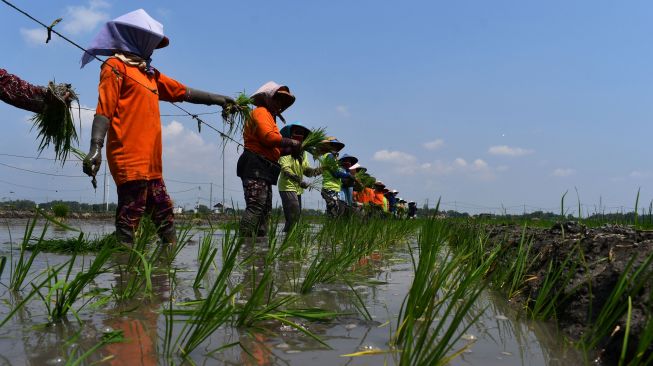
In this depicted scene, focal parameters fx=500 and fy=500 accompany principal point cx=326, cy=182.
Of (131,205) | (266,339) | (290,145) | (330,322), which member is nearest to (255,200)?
(290,145)

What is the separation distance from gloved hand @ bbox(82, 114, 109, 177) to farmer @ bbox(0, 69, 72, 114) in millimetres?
415

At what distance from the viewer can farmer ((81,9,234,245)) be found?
2.83 meters

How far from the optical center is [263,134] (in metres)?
4.10

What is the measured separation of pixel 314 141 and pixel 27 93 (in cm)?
237

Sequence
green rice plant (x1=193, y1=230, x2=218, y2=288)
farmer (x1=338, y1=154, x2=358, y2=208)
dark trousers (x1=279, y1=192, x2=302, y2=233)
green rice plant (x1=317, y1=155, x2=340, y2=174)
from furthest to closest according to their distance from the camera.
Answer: farmer (x1=338, y1=154, x2=358, y2=208)
dark trousers (x1=279, y1=192, x2=302, y2=233)
green rice plant (x1=317, y1=155, x2=340, y2=174)
green rice plant (x1=193, y1=230, x2=218, y2=288)

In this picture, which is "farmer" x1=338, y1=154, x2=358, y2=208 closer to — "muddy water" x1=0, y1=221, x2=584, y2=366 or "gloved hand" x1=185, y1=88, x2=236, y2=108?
"gloved hand" x1=185, y1=88, x2=236, y2=108

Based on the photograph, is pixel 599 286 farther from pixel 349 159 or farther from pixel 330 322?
pixel 349 159

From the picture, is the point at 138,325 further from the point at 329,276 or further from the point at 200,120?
the point at 200,120

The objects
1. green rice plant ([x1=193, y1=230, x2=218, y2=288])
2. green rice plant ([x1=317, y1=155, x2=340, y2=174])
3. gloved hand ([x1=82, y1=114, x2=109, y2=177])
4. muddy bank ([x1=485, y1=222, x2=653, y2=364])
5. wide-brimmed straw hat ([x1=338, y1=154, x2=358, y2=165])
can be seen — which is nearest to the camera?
muddy bank ([x1=485, y1=222, x2=653, y2=364])

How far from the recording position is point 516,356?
1219 mm

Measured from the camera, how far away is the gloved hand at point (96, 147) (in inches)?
105

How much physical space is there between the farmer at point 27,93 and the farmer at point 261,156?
4.81ft

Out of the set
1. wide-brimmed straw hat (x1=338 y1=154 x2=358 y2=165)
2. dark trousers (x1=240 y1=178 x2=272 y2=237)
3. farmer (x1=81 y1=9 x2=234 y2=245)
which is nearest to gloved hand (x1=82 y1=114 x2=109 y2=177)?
farmer (x1=81 y1=9 x2=234 y2=245)

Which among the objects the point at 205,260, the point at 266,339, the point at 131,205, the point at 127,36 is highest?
the point at 127,36
